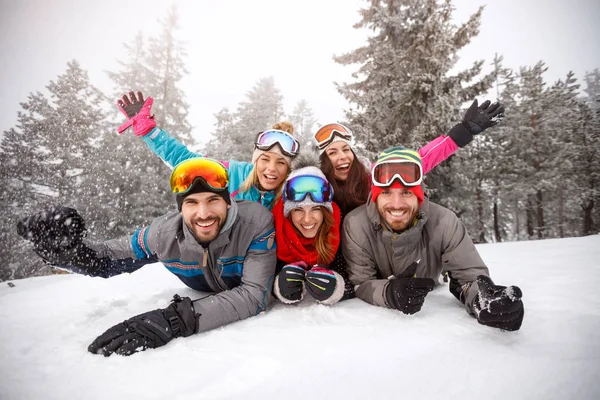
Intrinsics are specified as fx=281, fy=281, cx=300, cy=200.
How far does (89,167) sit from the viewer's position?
16.1 m

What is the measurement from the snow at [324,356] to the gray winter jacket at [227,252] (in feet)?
1.02

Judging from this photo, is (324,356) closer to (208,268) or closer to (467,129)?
(208,268)

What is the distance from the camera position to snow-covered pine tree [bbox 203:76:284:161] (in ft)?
59.4

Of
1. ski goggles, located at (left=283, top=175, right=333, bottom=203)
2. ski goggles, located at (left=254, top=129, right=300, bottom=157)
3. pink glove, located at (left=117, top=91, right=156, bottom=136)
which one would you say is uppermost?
pink glove, located at (left=117, top=91, right=156, bottom=136)

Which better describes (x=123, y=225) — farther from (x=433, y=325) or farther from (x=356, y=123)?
(x=433, y=325)

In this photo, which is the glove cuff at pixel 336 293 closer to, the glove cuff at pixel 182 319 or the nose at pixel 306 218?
the nose at pixel 306 218

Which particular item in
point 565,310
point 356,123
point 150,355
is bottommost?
point 150,355

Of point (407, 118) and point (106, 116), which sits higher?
point (106, 116)

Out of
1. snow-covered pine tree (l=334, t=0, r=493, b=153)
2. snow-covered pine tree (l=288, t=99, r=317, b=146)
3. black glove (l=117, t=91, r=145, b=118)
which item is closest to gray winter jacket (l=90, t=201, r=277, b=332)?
black glove (l=117, t=91, r=145, b=118)

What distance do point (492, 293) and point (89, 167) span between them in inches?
770

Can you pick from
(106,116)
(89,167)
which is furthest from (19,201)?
(106,116)

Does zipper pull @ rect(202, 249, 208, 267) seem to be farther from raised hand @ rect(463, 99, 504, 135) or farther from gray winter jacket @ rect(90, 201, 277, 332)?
raised hand @ rect(463, 99, 504, 135)

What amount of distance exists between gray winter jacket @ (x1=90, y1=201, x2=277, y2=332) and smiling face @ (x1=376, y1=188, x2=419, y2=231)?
1335mm

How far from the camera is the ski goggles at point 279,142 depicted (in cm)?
440
